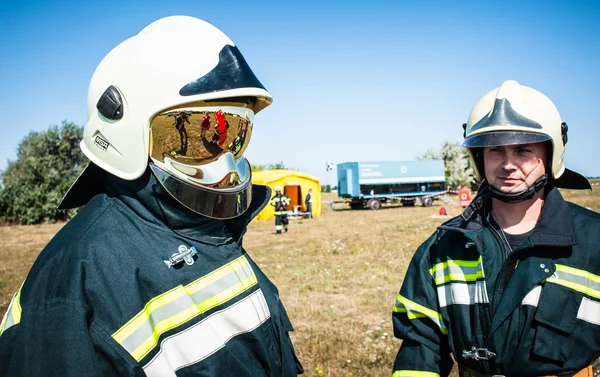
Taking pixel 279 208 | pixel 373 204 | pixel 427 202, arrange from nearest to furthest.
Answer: pixel 279 208, pixel 373 204, pixel 427 202

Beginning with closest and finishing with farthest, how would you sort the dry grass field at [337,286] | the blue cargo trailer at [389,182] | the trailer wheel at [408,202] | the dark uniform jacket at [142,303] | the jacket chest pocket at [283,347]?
1. the dark uniform jacket at [142,303]
2. the jacket chest pocket at [283,347]
3. the dry grass field at [337,286]
4. the blue cargo trailer at [389,182]
5. the trailer wheel at [408,202]

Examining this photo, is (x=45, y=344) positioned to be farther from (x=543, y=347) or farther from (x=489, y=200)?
(x=489, y=200)

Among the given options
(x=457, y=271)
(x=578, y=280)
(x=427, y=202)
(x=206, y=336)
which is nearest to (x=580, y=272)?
(x=578, y=280)

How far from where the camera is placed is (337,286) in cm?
784

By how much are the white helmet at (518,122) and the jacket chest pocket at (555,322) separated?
698mm

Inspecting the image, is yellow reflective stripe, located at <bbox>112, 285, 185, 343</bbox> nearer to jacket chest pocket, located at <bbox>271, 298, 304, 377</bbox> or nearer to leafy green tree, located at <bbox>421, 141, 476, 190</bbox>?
jacket chest pocket, located at <bbox>271, 298, 304, 377</bbox>

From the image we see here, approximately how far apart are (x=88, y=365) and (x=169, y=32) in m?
1.34

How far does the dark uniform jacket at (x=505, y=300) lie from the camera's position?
205cm

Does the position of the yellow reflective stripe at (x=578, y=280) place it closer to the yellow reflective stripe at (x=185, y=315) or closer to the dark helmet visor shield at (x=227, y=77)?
the yellow reflective stripe at (x=185, y=315)

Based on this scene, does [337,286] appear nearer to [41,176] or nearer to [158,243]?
[158,243]

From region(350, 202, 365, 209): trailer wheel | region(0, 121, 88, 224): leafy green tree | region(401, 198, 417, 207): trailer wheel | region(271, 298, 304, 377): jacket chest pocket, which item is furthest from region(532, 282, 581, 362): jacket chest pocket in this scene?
region(0, 121, 88, 224): leafy green tree

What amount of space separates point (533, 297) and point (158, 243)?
179cm

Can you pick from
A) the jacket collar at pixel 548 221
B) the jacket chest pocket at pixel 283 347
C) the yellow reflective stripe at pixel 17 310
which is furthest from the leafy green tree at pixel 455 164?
the yellow reflective stripe at pixel 17 310

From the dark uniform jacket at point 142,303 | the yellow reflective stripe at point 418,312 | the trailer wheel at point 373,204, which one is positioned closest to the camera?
the dark uniform jacket at point 142,303
